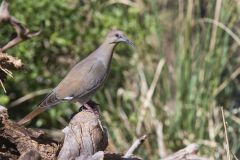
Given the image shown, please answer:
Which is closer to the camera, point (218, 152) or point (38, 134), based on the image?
point (38, 134)

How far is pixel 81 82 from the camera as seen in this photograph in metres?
5.38

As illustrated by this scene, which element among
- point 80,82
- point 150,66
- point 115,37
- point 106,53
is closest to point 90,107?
point 80,82

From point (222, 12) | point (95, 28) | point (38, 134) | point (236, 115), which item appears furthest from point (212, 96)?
point (38, 134)

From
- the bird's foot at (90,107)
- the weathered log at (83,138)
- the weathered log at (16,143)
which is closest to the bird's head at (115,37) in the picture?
the bird's foot at (90,107)

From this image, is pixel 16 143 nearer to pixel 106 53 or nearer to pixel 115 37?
pixel 106 53

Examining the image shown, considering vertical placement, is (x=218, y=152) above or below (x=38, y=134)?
below

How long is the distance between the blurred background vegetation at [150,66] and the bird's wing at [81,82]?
1.48 meters

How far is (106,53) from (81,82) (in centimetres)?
36

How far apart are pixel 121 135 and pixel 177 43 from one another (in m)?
1.05

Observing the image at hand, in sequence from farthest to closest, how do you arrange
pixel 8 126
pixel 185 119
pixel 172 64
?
pixel 172 64 → pixel 185 119 → pixel 8 126

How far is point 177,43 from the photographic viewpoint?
286 inches

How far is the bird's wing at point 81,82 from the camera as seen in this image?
5266 millimetres

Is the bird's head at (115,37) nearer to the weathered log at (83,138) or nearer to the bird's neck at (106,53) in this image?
the bird's neck at (106,53)

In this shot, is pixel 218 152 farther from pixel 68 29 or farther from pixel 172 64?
pixel 68 29
